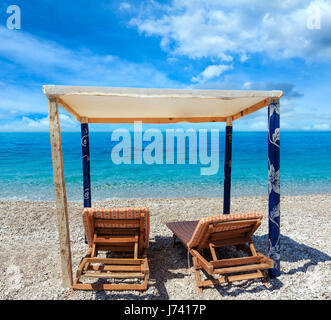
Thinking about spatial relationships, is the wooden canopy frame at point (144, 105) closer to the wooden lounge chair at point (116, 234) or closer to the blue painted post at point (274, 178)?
the blue painted post at point (274, 178)

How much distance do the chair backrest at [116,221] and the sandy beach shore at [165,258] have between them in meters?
0.75

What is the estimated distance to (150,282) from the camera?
135 inches

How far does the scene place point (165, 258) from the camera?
166 inches

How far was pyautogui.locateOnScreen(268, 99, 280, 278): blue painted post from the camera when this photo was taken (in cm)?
342

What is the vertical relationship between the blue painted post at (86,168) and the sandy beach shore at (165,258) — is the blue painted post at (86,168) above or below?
above

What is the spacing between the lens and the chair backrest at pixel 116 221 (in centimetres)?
342

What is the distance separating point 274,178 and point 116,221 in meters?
2.35

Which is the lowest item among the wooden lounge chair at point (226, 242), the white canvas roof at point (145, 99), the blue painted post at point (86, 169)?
the wooden lounge chair at point (226, 242)

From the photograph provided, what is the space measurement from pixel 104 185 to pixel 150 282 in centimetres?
1192

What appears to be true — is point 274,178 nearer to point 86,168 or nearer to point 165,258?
point 165,258

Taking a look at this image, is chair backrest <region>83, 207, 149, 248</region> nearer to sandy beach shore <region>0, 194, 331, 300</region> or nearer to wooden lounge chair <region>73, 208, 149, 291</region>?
wooden lounge chair <region>73, 208, 149, 291</region>

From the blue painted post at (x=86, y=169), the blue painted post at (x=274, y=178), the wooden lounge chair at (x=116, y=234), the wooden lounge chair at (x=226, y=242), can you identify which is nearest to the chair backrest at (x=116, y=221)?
the wooden lounge chair at (x=116, y=234)
